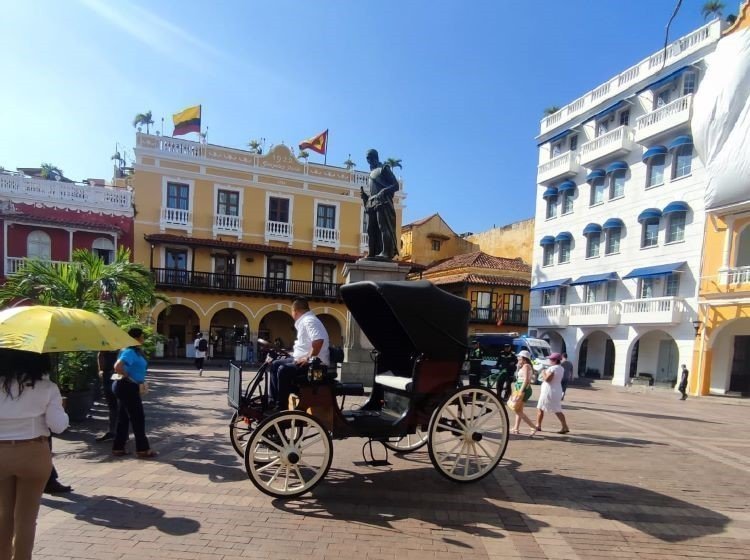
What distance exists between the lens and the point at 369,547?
3.80 metres

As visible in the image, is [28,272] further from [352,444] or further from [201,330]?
[201,330]

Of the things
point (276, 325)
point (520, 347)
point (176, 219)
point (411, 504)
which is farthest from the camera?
point (276, 325)

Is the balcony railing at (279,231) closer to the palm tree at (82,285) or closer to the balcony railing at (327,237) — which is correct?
the balcony railing at (327,237)

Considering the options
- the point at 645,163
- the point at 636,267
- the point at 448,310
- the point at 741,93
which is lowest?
the point at 448,310

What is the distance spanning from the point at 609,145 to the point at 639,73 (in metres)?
3.73

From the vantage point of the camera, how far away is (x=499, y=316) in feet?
106

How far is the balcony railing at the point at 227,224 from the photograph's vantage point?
26.5m

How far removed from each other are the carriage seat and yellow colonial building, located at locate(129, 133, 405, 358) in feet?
63.9

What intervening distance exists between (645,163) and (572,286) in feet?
24.2

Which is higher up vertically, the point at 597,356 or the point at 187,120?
the point at 187,120

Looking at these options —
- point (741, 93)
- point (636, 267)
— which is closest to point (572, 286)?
point (636, 267)

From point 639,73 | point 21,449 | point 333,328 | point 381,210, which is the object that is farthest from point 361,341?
point 639,73

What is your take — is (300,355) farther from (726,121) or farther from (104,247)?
(104,247)

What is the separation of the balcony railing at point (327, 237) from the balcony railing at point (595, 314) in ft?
46.5
